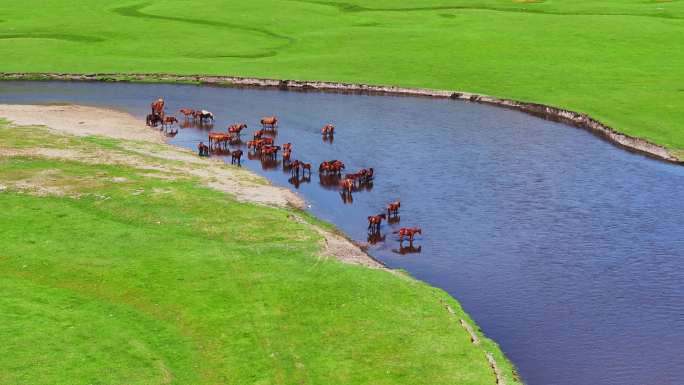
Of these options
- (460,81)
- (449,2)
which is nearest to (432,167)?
(460,81)

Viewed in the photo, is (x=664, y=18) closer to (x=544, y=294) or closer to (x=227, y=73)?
(x=227, y=73)

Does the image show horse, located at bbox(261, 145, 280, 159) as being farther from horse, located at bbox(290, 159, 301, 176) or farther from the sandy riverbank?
the sandy riverbank

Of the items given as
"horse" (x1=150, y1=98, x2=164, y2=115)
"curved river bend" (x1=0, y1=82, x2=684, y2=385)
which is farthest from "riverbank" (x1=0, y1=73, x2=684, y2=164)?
"horse" (x1=150, y1=98, x2=164, y2=115)

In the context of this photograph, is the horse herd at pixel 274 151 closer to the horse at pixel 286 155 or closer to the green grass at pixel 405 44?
the horse at pixel 286 155

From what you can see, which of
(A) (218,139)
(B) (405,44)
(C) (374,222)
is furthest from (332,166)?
(B) (405,44)

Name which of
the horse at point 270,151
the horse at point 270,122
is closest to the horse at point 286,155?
the horse at point 270,151

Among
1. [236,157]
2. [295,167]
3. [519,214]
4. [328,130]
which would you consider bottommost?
[519,214]

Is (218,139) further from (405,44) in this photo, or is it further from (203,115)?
(405,44)
